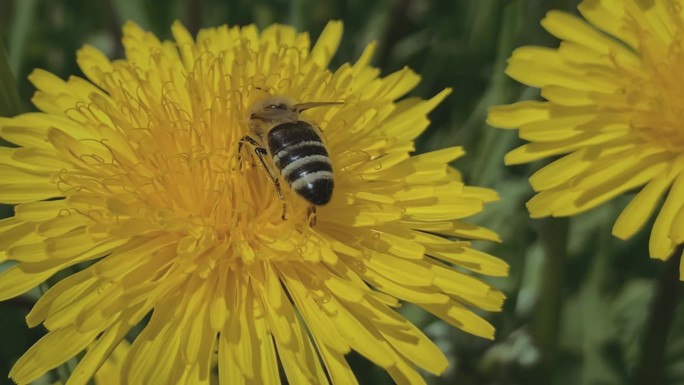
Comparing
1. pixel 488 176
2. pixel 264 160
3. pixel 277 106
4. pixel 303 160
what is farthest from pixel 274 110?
pixel 488 176

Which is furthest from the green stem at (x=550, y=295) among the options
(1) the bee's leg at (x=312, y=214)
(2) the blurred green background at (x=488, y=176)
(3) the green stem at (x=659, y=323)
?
(1) the bee's leg at (x=312, y=214)

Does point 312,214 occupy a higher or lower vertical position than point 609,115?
higher

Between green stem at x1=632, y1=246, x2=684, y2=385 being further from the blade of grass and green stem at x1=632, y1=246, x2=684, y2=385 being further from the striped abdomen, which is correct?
the blade of grass

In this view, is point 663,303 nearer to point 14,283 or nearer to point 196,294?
point 196,294

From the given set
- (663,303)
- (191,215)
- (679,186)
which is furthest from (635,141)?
(191,215)

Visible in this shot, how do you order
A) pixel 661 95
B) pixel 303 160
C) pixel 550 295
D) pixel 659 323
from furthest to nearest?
pixel 550 295 → pixel 659 323 → pixel 661 95 → pixel 303 160

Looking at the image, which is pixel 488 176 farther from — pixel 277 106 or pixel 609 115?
pixel 277 106
